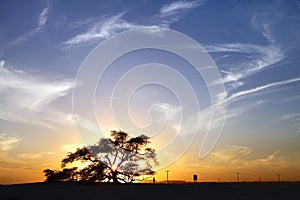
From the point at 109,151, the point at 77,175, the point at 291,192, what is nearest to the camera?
the point at 291,192

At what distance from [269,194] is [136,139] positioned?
4218 centimetres

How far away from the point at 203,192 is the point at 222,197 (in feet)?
12.3

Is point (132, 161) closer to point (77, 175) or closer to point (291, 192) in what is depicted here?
point (77, 175)

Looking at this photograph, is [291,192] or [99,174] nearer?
[291,192]

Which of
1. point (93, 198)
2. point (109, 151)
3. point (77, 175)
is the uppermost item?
point (109, 151)

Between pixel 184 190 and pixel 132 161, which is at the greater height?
pixel 132 161

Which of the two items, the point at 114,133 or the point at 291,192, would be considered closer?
the point at 291,192

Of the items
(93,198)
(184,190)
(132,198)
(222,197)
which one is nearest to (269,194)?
(222,197)

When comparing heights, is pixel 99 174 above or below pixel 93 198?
above

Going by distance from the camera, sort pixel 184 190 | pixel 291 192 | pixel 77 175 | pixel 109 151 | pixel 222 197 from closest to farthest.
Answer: pixel 222 197 → pixel 291 192 → pixel 184 190 → pixel 77 175 → pixel 109 151

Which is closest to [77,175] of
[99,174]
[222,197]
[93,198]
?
[99,174]

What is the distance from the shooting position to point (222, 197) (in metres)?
30.3

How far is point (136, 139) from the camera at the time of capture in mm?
71812

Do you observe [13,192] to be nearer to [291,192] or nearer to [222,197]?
[222,197]
